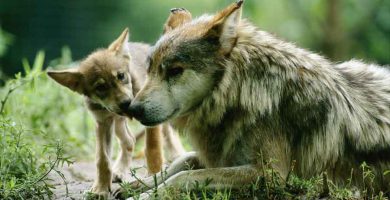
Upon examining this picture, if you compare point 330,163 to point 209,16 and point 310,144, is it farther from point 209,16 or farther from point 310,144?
point 209,16

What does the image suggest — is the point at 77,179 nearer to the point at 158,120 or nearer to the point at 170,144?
the point at 170,144

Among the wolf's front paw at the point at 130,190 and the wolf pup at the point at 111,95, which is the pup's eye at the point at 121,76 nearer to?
the wolf pup at the point at 111,95

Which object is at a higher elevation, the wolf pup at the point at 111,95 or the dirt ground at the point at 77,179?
the wolf pup at the point at 111,95

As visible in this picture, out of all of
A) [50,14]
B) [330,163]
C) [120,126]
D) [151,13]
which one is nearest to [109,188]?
[120,126]

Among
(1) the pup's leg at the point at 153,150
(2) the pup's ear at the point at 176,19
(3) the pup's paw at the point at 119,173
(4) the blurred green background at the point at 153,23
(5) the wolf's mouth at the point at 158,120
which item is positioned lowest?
(3) the pup's paw at the point at 119,173

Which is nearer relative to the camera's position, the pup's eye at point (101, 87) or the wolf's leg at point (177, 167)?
the wolf's leg at point (177, 167)

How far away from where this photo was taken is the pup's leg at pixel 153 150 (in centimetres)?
655

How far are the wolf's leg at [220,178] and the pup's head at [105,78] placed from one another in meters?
1.16

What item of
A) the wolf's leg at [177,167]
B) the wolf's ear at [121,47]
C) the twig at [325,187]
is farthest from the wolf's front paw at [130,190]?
the wolf's ear at [121,47]

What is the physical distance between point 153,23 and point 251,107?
11.8m

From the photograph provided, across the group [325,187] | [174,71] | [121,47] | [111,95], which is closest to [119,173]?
[111,95]

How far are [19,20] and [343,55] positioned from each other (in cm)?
690

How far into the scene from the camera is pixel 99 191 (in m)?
6.00

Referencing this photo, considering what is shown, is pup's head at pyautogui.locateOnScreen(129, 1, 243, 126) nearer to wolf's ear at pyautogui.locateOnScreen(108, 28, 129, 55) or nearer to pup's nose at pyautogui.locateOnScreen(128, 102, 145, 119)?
pup's nose at pyautogui.locateOnScreen(128, 102, 145, 119)
